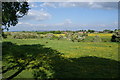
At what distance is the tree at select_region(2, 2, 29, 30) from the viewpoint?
19.0 meters

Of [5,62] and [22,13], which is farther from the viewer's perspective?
[22,13]

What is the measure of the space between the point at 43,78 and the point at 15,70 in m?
2.63

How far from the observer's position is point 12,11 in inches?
807

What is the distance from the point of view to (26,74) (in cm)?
913

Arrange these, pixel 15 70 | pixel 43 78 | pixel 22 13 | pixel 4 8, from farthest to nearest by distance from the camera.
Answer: pixel 22 13 < pixel 4 8 < pixel 15 70 < pixel 43 78

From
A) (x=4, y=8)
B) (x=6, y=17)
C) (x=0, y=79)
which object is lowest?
(x=0, y=79)

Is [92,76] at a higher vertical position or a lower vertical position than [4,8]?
lower

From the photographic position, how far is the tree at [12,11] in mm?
19027

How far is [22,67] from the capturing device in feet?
34.7

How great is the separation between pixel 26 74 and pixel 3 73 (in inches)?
62.5

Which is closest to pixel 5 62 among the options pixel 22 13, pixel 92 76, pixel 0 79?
pixel 0 79

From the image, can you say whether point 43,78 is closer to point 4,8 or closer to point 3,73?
point 3,73

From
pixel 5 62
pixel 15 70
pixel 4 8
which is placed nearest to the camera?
pixel 15 70

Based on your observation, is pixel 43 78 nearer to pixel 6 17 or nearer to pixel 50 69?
pixel 50 69
